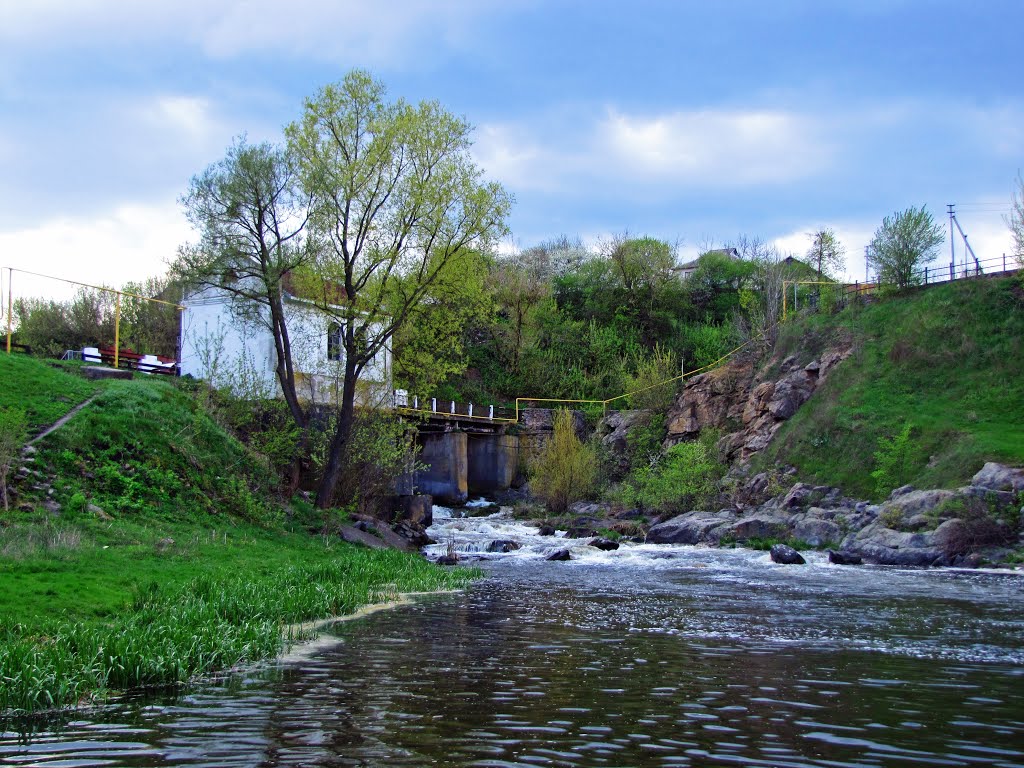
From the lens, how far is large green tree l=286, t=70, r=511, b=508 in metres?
26.0

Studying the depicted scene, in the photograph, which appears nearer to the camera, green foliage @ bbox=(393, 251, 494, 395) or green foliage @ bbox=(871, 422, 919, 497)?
green foliage @ bbox=(393, 251, 494, 395)

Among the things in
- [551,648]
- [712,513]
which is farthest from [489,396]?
[551,648]

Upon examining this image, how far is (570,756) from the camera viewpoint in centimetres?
636

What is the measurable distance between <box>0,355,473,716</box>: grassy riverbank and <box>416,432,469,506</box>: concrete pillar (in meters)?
21.6

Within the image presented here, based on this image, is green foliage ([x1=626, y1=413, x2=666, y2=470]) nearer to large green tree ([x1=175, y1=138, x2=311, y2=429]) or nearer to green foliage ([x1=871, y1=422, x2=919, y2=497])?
green foliage ([x1=871, y1=422, x2=919, y2=497])

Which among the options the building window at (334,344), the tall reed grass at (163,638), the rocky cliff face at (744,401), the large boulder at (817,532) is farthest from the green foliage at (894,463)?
the tall reed grass at (163,638)

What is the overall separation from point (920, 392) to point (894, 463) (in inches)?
256

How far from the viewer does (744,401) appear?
47.1 metres

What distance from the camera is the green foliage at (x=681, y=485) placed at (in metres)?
38.5

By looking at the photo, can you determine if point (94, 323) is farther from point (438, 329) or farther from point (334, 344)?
point (438, 329)

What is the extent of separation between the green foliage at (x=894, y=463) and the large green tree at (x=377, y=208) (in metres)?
18.3

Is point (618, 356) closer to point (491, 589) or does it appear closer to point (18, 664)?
point (491, 589)

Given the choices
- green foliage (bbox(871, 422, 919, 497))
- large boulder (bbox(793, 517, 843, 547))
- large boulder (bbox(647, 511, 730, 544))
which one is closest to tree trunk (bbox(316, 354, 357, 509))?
Answer: large boulder (bbox(647, 511, 730, 544))

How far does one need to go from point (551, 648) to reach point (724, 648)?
227 centimetres
